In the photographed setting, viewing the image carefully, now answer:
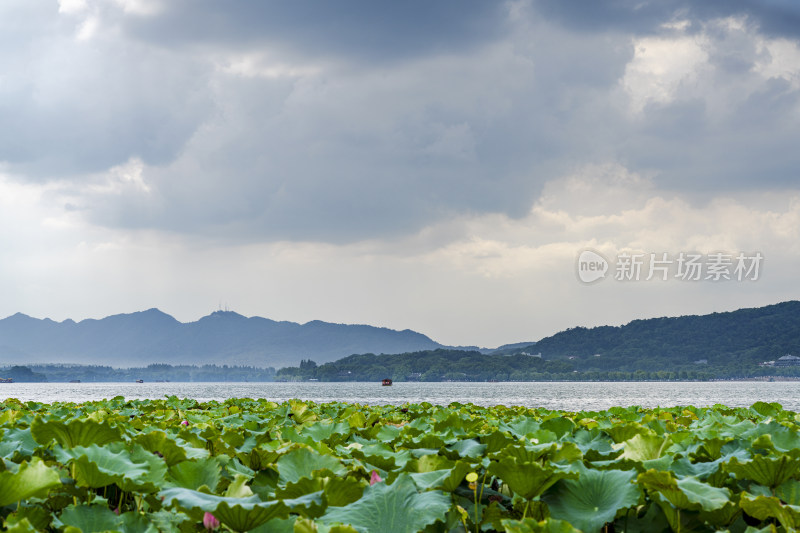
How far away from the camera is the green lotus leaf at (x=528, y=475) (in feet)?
9.82

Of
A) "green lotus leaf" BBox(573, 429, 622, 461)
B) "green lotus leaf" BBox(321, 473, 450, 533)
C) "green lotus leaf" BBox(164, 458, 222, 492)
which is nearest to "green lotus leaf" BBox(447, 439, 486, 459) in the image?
"green lotus leaf" BBox(573, 429, 622, 461)

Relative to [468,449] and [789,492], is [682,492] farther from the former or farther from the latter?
[468,449]

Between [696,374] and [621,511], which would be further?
[696,374]

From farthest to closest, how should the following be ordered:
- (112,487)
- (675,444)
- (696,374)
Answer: (696,374) < (675,444) < (112,487)

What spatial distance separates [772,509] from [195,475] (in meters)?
2.64

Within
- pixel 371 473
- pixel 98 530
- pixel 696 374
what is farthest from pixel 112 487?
pixel 696 374

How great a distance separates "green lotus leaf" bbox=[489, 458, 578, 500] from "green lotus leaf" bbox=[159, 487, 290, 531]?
1.06 m

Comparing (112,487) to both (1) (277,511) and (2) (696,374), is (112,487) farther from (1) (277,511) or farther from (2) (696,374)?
(2) (696,374)

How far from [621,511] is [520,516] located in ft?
1.91

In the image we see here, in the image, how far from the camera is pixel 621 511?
308cm

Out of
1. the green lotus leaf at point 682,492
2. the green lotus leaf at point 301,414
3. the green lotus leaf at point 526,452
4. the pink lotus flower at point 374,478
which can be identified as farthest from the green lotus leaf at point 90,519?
the green lotus leaf at point 301,414

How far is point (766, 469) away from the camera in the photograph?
338 cm

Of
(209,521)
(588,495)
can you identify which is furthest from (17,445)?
(588,495)

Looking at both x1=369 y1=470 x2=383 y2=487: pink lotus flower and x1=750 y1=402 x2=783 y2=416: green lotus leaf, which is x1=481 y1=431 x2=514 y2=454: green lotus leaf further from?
x1=750 y1=402 x2=783 y2=416: green lotus leaf
